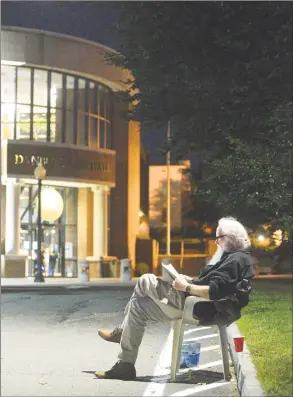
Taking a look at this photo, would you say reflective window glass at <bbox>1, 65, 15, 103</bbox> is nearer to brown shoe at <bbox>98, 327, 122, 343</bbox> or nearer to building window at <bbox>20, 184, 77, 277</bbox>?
building window at <bbox>20, 184, 77, 277</bbox>

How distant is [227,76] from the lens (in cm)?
1485

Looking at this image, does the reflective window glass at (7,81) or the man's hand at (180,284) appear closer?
the man's hand at (180,284)

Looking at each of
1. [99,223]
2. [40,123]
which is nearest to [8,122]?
[40,123]

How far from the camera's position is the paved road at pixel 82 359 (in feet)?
23.2

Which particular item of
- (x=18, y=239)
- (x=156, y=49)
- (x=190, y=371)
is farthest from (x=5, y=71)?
(x=190, y=371)

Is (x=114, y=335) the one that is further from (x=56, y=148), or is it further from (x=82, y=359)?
(x=56, y=148)

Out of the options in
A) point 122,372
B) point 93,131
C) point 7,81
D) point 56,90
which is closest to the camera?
point 122,372

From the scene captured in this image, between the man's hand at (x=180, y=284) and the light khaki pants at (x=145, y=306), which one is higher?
the man's hand at (x=180, y=284)

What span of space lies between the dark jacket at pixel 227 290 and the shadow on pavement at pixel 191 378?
0.73 m

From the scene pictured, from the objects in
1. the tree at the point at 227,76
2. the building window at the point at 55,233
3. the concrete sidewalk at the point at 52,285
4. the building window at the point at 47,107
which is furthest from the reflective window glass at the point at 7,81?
the tree at the point at 227,76

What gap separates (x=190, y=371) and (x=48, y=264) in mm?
30433

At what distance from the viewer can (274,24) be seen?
1418 cm

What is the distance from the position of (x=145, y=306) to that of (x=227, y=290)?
738 mm

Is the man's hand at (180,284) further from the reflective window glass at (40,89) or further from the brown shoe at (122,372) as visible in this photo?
the reflective window glass at (40,89)
